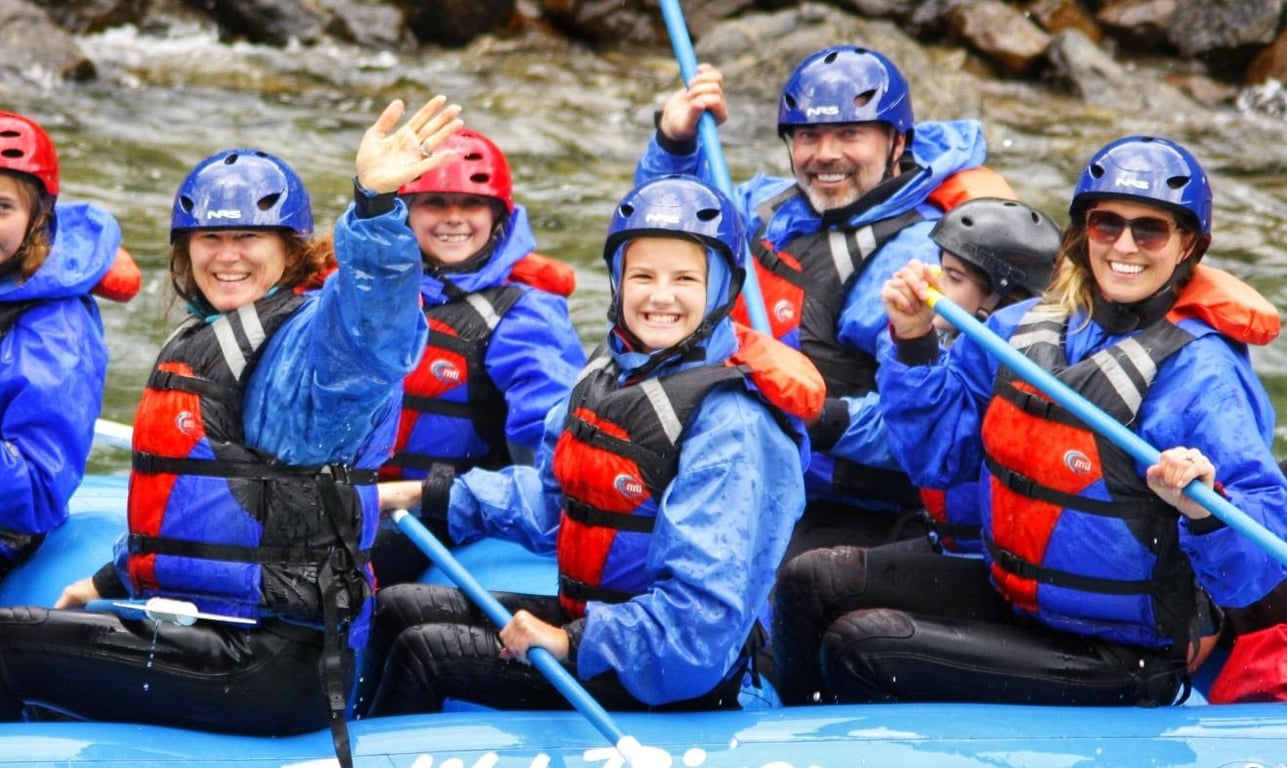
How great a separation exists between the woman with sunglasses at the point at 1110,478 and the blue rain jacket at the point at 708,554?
1.63 ft

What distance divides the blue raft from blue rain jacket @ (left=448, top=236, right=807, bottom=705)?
0.13 m

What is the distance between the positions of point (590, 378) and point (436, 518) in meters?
0.85

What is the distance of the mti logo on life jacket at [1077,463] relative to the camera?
3.76 metres

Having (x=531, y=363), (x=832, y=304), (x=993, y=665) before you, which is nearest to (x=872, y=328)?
(x=832, y=304)

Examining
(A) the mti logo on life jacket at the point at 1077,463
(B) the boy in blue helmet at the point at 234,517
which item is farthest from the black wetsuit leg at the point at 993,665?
(B) the boy in blue helmet at the point at 234,517

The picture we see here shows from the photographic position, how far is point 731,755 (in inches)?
139

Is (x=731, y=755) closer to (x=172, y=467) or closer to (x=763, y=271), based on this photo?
(x=172, y=467)

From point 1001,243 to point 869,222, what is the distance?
0.49 meters

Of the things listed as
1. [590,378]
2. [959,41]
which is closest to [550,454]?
[590,378]

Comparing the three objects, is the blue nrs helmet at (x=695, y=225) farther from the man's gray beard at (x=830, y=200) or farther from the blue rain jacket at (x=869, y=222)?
the man's gray beard at (x=830, y=200)

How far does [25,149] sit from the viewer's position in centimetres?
417

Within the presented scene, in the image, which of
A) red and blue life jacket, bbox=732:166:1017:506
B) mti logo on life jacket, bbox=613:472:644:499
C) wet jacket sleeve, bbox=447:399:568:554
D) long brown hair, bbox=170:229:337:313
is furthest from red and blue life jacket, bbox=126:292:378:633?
red and blue life jacket, bbox=732:166:1017:506

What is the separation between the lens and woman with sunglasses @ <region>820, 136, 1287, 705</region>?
12.0ft

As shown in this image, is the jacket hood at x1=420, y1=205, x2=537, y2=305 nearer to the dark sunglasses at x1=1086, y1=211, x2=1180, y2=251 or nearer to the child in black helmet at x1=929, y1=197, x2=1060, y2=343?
the child in black helmet at x1=929, y1=197, x2=1060, y2=343
